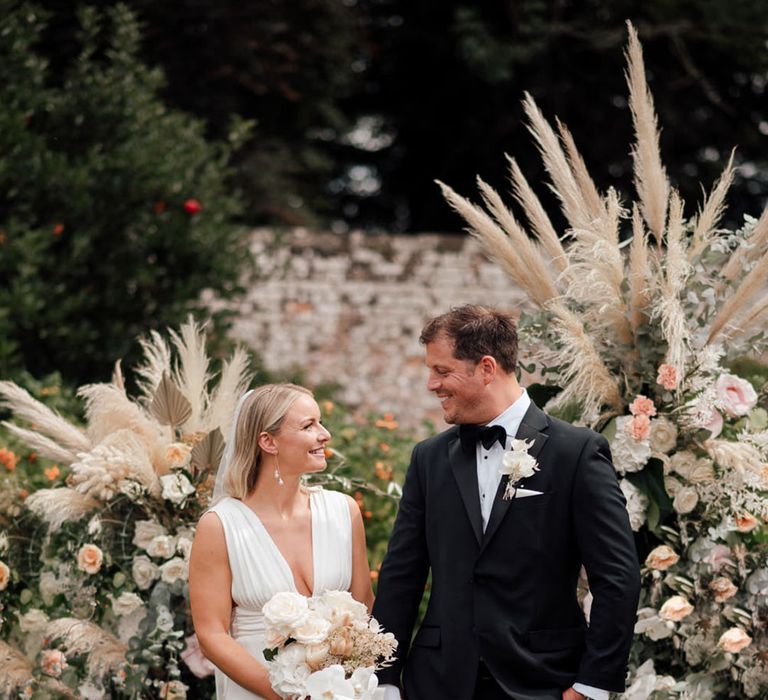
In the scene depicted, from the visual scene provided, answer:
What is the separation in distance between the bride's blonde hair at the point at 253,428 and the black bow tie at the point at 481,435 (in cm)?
55

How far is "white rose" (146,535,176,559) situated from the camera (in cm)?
405

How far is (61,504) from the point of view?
13.6 feet

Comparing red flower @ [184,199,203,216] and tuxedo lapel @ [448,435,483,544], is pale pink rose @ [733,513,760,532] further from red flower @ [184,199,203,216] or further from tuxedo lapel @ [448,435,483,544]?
red flower @ [184,199,203,216]

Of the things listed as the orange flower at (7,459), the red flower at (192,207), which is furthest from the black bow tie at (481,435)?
the red flower at (192,207)

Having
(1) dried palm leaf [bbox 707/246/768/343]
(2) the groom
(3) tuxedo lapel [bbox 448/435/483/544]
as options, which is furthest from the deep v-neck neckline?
(1) dried palm leaf [bbox 707/246/768/343]

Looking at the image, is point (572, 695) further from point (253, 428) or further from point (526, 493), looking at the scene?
point (253, 428)

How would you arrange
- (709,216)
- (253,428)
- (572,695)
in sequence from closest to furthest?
(572,695)
(253,428)
(709,216)

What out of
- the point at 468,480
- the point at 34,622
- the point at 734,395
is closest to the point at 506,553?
the point at 468,480

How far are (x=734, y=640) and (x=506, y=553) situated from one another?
1.13 metres

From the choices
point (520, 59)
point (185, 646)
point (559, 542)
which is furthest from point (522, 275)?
point (520, 59)

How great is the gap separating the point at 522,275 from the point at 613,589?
4.96 feet

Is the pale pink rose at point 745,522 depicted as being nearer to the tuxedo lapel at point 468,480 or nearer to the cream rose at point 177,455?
the tuxedo lapel at point 468,480

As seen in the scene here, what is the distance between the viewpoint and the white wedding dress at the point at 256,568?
10.5ft

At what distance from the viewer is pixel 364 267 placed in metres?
10.7
